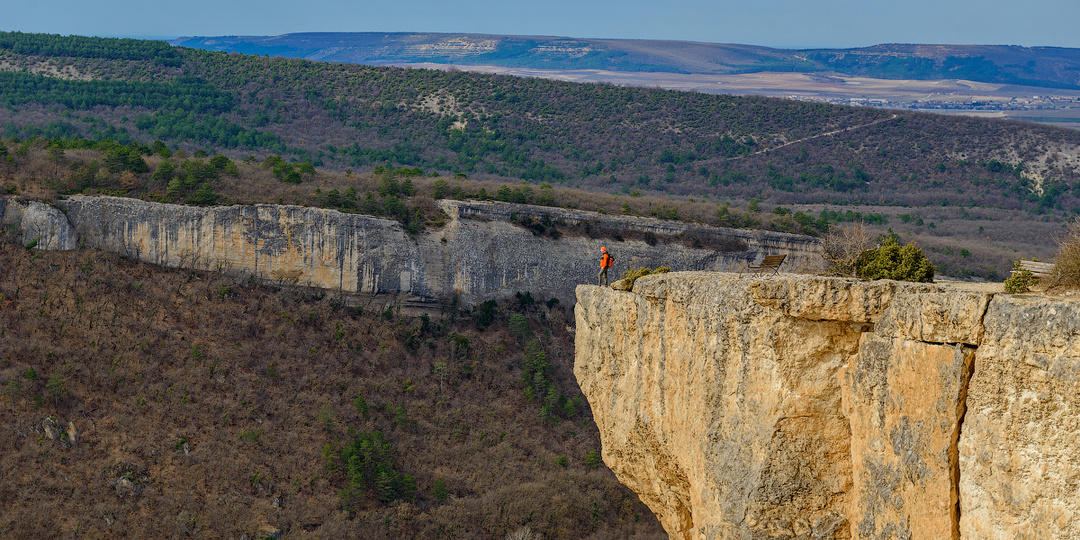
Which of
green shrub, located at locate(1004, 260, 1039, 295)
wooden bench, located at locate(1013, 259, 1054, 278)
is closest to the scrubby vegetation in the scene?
wooden bench, located at locate(1013, 259, 1054, 278)

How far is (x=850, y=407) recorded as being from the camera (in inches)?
446

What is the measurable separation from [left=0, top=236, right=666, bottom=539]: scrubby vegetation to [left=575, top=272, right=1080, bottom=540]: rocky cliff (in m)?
19.8

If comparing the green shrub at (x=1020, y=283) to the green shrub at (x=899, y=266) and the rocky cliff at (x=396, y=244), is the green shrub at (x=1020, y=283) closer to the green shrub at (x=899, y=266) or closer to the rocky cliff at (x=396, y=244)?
the green shrub at (x=899, y=266)

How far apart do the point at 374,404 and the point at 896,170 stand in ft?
202

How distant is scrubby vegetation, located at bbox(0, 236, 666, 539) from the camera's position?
32500 mm

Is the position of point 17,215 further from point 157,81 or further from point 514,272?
point 157,81

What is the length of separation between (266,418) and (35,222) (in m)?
12.9

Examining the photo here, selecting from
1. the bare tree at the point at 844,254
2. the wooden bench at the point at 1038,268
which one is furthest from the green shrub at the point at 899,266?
the wooden bench at the point at 1038,268

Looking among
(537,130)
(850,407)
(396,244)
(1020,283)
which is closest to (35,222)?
(396,244)

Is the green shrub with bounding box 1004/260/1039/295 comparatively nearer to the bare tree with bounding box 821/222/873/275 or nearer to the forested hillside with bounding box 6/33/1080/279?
the bare tree with bounding box 821/222/873/275

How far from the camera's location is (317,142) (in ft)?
265

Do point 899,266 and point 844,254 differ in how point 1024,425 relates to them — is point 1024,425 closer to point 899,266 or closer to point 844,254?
point 899,266

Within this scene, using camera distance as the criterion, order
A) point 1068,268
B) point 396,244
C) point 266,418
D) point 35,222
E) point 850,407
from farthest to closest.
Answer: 1. point 396,244
2. point 35,222
3. point 266,418
4. point 850,407
5. point 1068,268

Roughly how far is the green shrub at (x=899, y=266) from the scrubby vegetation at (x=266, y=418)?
23744mm
